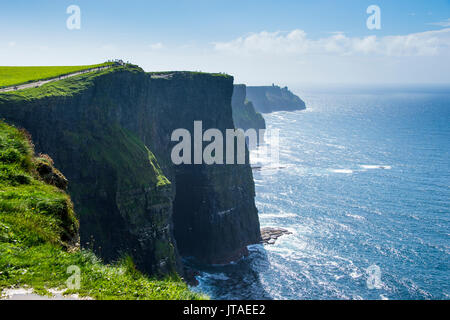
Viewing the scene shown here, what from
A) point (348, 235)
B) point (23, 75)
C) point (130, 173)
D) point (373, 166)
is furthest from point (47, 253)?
point (373, 166)

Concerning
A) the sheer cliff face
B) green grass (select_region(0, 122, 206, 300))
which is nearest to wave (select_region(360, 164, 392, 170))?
the sheer cliff face

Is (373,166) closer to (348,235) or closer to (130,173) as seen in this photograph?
(348,235)

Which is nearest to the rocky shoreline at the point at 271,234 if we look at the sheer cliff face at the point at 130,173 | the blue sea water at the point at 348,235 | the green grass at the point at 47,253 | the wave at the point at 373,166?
the blue sea water at the point at 348,235

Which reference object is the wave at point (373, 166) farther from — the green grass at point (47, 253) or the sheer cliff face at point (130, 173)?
the green grass at point (47, 253)

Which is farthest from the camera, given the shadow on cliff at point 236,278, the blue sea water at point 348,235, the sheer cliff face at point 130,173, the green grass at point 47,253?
the blue sea water at point 348,235

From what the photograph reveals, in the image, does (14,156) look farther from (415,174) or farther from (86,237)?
(415,174)

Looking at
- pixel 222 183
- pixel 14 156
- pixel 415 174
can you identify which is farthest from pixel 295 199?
pixel 14 156

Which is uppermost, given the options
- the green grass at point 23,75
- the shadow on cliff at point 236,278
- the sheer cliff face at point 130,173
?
the green grass at point 23,75
